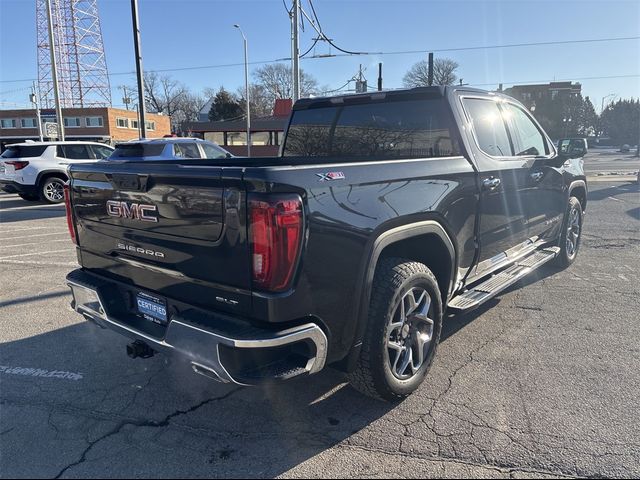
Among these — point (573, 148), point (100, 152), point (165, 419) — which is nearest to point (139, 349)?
point (165, 419)

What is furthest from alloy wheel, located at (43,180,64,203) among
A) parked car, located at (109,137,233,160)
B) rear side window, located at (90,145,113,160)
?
parked car, located at (109,137,233,160)

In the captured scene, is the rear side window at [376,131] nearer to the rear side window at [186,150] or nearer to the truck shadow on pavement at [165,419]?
the truck shadow on pavement at [165,419]

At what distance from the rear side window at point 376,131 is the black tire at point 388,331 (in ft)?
4.06

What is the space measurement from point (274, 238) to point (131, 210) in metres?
1.09

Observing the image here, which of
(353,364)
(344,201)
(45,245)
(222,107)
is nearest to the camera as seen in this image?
(344,201)

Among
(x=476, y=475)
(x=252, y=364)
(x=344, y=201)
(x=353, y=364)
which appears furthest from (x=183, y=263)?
(x=476, y=475)

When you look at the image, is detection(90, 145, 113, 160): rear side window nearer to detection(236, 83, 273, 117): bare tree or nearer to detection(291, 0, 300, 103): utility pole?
detection(291, 0, 300, 103): utility pole

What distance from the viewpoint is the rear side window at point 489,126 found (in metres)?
4.01

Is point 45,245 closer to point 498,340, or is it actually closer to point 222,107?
point 498,340

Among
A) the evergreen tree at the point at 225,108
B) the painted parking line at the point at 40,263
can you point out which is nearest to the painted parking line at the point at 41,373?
the painted parking line at the point at 40,263

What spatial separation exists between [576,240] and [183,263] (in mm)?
5861

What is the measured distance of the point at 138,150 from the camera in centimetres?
1284

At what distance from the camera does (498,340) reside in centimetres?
403

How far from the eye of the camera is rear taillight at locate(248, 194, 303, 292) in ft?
7.18
